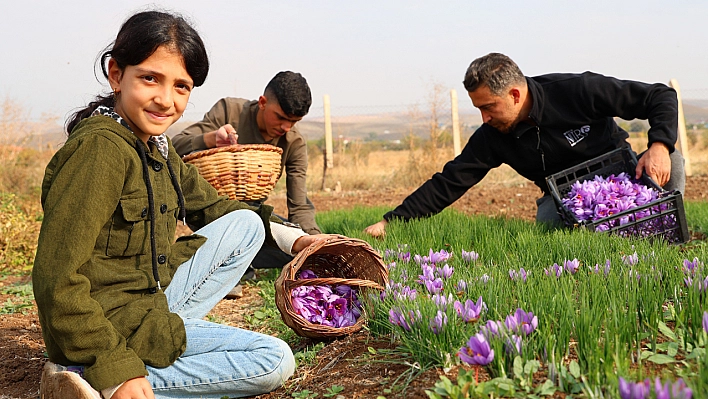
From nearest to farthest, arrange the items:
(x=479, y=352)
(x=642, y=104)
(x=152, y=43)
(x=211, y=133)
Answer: (x=479, y=352)
(x=152, y=43)
(x=211, y=133)
(x=642, y=104)

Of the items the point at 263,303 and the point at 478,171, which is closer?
the point at 263,303

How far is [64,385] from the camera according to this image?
1.95 m

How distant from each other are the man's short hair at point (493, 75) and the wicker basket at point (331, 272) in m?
1.88

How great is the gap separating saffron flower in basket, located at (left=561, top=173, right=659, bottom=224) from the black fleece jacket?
36cm

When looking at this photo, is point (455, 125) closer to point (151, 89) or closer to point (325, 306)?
point (325, 306)

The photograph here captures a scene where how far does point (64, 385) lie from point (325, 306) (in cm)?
115

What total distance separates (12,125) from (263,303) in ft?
23.4

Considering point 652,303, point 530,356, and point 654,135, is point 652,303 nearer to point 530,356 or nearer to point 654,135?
point 530,356

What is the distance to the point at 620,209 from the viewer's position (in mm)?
3957

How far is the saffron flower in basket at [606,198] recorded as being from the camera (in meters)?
3.95

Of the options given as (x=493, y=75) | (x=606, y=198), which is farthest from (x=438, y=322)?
(x=493, y=75)

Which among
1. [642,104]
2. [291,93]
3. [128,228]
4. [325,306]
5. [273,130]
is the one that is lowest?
[325,306]

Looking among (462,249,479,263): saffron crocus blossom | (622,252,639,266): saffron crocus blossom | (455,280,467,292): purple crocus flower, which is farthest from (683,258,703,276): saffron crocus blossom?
(462,249,479,263): saffron crocus blossom

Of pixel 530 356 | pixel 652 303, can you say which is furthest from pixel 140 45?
pixel 652 303
